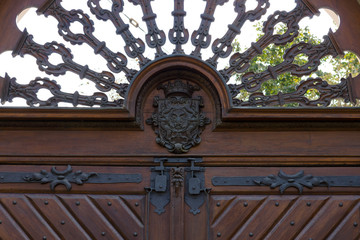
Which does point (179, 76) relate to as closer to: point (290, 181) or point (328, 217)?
point (290, 181)

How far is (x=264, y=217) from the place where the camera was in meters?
3.54

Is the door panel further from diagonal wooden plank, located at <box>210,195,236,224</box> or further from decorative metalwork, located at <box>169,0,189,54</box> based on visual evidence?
decorative metalwork, located at <box>169,0,189,54</box>

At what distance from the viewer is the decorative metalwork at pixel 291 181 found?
3.58m

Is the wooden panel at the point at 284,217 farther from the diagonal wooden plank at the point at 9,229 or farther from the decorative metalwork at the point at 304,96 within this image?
the diagonal wooden plank at the point at 9,229

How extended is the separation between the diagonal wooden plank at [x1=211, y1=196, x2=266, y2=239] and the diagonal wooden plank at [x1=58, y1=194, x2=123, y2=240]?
0.64 m

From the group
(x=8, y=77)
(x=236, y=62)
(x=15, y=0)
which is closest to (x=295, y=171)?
(x=236, y=62)

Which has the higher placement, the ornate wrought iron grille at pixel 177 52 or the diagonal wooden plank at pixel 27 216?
the ornate wrought iron grille at pixel 177 52

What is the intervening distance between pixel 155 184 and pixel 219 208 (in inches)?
17.7

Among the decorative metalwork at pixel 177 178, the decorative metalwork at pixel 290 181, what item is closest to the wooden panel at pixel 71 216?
the decorative metalwork at pixel 177 178

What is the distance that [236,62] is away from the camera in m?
3.85

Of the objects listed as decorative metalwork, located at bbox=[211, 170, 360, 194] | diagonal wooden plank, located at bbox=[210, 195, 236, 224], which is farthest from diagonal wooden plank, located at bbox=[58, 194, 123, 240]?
decorative metalwork, located at bbox=[211, 170, 360, 194]

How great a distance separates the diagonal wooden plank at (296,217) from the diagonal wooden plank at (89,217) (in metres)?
1.02

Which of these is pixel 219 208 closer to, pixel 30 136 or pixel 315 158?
pixel 315 158

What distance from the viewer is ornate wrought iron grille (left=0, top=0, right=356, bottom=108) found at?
3770 millimetres
